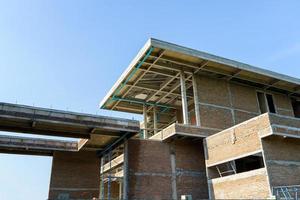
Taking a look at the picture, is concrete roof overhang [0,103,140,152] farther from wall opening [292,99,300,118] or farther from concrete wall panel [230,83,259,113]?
wall opening [292,99,300,118]

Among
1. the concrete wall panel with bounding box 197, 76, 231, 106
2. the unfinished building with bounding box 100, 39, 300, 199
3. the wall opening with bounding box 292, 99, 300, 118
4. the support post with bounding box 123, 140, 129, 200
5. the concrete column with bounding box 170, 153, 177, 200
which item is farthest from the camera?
the wall opening with bounding box 292, 99, 300, 118

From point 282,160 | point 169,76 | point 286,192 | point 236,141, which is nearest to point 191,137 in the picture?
point 236,141

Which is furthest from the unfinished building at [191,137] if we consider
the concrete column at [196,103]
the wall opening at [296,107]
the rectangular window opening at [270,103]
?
the wall opening at [296,107]

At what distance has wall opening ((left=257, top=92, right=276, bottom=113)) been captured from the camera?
21647 mm

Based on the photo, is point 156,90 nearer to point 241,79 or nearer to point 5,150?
point 241,79

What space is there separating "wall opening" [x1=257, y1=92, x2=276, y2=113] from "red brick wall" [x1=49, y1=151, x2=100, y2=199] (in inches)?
551

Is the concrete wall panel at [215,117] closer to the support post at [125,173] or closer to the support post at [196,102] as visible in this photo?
the support post at [196,102]

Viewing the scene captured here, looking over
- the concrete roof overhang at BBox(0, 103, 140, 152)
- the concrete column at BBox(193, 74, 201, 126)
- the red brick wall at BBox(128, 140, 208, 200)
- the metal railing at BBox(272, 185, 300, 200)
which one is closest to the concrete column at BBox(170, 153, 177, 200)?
the red brick wall at BBox(128, 140, 208, 200)

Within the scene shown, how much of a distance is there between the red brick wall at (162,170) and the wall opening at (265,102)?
23.8ft

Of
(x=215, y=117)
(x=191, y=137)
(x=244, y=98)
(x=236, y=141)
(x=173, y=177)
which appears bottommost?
(x=173, y=177)

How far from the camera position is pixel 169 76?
20.6 m

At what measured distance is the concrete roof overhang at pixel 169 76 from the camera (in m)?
17.9

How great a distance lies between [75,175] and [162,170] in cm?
749

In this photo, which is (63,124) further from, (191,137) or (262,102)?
(262,102)
